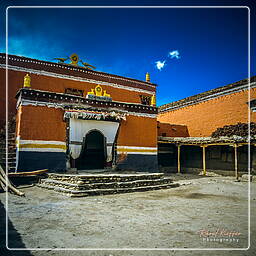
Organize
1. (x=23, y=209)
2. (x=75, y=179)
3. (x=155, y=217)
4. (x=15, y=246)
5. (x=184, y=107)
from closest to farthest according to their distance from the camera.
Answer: (x=15, y=246) → (x=155, y=217) → (x=23, y=209) → (x=75, y=179) → (x=184, y=107)

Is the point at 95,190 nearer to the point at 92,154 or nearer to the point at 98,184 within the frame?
the point at 98,184

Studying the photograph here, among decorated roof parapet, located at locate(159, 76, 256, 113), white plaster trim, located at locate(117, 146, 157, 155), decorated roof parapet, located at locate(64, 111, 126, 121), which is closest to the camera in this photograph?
decorated roof parapet, located at locate(64, 111, 126, 121)

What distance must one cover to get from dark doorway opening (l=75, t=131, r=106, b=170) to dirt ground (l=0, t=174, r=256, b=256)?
26.0ft

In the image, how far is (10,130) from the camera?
46.9 ft

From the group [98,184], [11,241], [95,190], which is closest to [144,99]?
[98,184]

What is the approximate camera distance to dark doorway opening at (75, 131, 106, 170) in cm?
1602

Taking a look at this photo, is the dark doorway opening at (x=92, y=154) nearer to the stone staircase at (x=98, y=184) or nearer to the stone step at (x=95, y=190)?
the stone staircase at (x=98, y=184)

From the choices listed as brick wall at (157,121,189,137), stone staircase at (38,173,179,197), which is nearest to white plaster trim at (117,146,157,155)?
stone staircase at (38,173,179,197)

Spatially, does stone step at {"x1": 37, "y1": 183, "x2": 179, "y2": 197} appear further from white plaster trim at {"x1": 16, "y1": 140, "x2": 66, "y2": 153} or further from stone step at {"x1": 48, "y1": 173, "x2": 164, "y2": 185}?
white plaster trim at {"x1": 16, "y1": 140, "x2": 66, "y2": 153}

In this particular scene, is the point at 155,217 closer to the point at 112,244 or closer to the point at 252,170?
the point at 112,244

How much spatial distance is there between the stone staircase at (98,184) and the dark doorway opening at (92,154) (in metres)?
4.82

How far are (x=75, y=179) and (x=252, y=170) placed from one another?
41.4 ft

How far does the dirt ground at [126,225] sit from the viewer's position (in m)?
3.90

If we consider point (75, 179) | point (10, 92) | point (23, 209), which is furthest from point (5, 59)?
point (23, 209)
